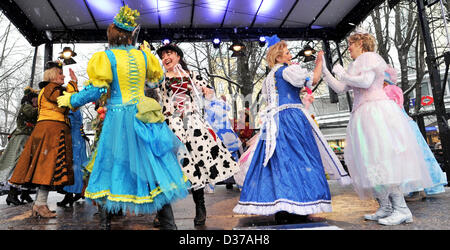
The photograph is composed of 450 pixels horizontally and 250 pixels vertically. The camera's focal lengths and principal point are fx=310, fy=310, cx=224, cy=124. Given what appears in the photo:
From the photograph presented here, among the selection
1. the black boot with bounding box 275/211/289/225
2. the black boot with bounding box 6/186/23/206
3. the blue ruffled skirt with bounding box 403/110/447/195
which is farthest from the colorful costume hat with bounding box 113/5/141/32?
the black boot with bounding box 6/186/23/206

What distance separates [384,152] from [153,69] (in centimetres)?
205

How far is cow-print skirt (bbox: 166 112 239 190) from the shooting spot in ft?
9.31

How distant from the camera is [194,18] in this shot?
7.88m

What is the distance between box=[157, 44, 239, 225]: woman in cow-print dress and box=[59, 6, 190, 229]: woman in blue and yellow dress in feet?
1.45

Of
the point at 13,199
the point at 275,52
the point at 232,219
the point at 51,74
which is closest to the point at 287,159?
the point at 232,219

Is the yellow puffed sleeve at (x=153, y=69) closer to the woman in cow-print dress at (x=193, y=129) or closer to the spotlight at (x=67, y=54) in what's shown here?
the woman in cow-print dress at (x=193, y=129)

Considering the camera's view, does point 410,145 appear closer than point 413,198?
Yes

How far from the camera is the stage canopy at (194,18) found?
6.98 metres

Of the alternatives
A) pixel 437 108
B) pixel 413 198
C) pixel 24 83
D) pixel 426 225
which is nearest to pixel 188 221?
pixel 426 225

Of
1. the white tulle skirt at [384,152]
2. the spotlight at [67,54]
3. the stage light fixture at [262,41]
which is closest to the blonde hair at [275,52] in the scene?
the white tulle skirt at [384,152]

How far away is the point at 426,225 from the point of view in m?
2.46

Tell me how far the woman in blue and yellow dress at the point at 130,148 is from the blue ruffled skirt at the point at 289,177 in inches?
27.6
